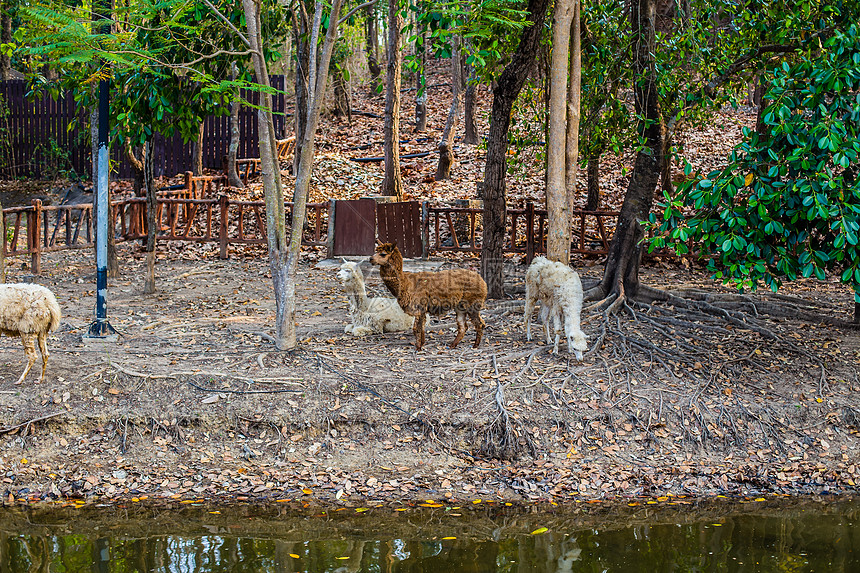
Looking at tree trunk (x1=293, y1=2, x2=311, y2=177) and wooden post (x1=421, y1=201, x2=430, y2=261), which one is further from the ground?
tree trunk (x1=293, y1=2, x2=311, y2=177)

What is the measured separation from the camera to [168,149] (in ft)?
64.2

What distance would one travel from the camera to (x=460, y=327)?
9.18 metres

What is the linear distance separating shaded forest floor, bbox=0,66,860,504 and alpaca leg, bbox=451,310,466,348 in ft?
0.44

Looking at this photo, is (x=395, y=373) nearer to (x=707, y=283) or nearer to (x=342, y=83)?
(x=707, y=283)

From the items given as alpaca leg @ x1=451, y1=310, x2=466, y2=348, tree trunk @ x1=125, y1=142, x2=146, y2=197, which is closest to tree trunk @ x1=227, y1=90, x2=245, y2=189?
tree trunk @ x1=125, y1=142, x2=146, y2=197

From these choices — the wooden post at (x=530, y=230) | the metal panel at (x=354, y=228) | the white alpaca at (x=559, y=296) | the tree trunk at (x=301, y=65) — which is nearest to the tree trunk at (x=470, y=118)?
the tree trunk at (x=301, y=65)

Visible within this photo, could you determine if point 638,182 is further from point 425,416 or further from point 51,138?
point 51,138

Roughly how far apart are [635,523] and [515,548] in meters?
1.08

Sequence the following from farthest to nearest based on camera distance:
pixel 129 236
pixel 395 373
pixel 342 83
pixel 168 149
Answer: pixel 342 83 < pixel 168 149 < pixel 129 236 < pixel 395 373

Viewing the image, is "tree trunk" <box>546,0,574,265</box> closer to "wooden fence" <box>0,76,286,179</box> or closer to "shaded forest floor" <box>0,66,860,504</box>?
"shaded forest floor" <box>0,66,860,504</box>

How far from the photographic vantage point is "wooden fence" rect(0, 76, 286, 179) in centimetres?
1972

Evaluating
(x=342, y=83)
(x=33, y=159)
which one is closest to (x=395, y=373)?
(x=33, y=159)

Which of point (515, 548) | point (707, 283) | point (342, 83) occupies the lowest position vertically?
point (515, 548)

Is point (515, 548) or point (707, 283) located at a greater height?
point (707, 283)
